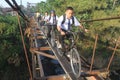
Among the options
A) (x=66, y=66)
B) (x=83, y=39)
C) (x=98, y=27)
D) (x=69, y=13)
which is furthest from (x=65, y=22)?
(x=98, y=27)

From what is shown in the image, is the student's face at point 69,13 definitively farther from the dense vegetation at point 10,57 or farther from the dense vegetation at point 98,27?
the dense vegetation at point 98,27

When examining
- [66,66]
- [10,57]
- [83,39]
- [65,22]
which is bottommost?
[10,57]

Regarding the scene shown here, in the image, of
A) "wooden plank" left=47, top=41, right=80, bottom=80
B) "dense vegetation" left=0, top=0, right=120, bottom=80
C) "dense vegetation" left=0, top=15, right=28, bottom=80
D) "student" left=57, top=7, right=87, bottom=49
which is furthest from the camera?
"dense vegetation" left=0, top=0, right=120, bottom=80

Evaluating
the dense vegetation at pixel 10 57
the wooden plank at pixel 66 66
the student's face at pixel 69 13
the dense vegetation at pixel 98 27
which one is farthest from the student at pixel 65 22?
the dense vegetation at pixel 98 27

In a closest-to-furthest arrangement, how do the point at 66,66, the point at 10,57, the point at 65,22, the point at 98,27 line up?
1. the point at 66,66
2. the point at 65,22
3. the point at 10,57
4. the point at 98,27

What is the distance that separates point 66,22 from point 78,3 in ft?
73.3

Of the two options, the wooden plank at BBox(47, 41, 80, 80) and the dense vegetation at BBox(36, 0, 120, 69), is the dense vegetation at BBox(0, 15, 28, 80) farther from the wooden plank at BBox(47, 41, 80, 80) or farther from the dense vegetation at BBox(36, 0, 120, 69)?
the wooden plank at BBox(47, 41, 80, 80)

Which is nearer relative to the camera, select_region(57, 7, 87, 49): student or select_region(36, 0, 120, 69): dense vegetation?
select_region(57, 7, 87, 49): student

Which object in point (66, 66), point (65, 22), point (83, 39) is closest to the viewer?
point (66, 66)

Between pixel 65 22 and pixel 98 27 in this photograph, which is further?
pixel 98 27

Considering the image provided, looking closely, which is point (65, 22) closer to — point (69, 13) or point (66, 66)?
point (69, 13)

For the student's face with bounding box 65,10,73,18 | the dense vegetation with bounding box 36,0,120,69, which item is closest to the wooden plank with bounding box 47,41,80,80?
A: the student's face with bounding box 65,10,73,18

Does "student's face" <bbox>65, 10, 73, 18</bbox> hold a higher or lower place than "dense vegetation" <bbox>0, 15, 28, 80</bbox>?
higher

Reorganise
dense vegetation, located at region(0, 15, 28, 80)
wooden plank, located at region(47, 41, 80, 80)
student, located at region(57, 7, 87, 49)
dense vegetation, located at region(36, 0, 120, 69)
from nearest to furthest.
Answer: wooden plank, located at region(47, 41, 80, 80) < student, located at region(57, 7, 87, 49) < dense vegetation, located at region(0, 15, 28, 80) < dense vegetation, located at region(36, 0, 120, 69)
